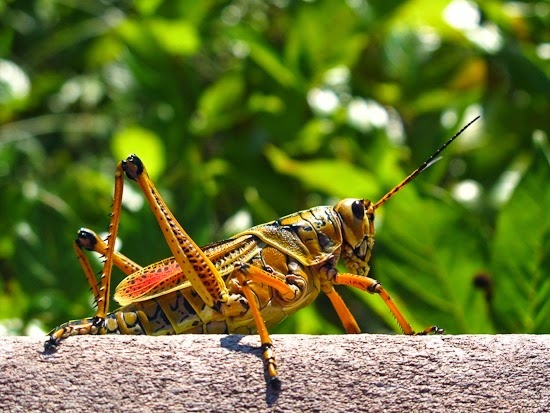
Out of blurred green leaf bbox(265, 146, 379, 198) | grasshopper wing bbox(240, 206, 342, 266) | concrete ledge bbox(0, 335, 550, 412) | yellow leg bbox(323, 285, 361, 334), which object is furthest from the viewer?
blurred green leaf bbox(265, 146, 379, 198)

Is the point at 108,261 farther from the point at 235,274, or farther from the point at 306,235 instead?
the point at 306,235

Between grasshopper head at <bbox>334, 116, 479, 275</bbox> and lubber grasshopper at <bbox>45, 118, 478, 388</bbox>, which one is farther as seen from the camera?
grasshopper head at <bbox>334, 116, 479, 275</bbox>

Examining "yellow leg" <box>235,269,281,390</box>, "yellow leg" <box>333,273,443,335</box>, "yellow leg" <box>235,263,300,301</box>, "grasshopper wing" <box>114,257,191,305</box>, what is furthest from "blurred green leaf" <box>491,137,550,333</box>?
"grasshopper wing" <box>114,257,191,305</box>

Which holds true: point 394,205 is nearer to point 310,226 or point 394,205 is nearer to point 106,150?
point 310,226

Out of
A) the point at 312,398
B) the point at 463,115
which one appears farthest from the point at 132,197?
the point at 312,398

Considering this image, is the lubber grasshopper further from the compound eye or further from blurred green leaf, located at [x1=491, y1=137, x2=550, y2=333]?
blurred green leaf, located at [x1=491, y1=137, x2=550, y2=333]

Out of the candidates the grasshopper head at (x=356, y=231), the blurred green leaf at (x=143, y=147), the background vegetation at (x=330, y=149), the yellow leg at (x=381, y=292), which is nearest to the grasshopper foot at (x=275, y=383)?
the yellow leg at (x=381, y=292)
